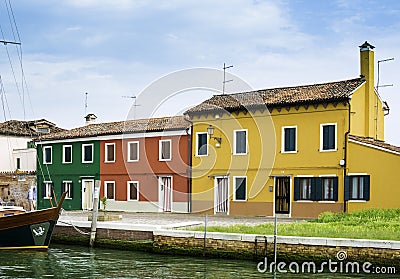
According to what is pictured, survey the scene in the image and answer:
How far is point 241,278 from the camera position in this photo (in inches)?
614

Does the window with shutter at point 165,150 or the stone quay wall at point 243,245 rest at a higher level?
the window with shutter at point 165,150

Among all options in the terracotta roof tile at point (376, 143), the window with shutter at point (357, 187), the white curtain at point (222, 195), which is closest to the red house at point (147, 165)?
the white curtain at point (222, 195)

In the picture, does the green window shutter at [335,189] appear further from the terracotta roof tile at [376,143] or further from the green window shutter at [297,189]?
the terracotta roof tile at [376,143]

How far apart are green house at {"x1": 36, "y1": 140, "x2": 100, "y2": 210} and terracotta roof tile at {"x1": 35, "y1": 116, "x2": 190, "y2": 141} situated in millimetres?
374

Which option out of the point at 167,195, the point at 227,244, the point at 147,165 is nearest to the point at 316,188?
the point at 167,195

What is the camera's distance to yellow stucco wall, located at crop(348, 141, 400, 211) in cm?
2443

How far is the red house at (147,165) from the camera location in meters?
31.5

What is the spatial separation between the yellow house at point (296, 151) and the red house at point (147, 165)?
0.90 meters

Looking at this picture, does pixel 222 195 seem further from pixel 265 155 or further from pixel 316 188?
pixel 316 188

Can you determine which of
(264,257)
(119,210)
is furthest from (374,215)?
(119,210)

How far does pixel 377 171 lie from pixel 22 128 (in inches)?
1108

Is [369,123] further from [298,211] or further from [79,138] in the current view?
[79,138]

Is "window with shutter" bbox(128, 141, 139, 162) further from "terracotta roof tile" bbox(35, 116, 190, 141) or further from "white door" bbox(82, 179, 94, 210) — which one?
"white door" bbox(82, 179, 94, 210)

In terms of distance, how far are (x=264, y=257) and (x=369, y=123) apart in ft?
39.6
